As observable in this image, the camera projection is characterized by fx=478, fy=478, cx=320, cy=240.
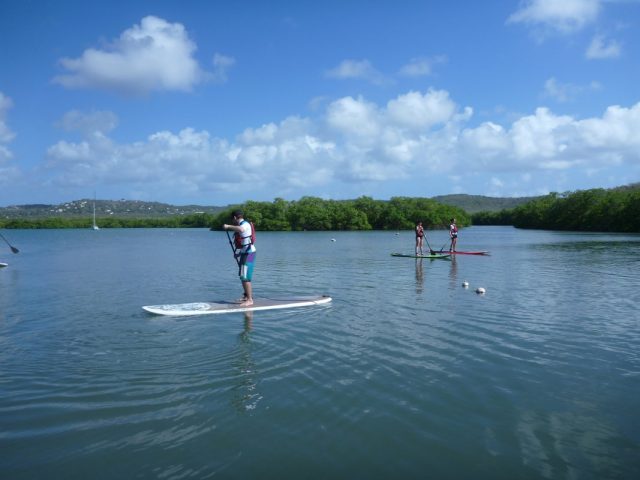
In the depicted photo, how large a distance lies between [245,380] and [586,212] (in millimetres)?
118074

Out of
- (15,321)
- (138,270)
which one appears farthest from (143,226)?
(15,321)

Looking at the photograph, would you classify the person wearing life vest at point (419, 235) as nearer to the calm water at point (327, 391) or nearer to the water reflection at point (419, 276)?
the water reflection at point (419, 276)

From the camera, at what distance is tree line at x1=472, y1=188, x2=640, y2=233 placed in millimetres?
93581

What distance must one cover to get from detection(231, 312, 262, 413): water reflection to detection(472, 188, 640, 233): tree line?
100m

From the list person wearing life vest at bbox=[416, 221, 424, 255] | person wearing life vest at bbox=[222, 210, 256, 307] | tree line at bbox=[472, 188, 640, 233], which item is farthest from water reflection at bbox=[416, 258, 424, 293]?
tree line at bbox=[472, 188, 640, 233]

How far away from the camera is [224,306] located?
43.7ft

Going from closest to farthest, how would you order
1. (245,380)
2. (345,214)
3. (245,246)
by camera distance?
(245,380)
(245,246)
(345,214)

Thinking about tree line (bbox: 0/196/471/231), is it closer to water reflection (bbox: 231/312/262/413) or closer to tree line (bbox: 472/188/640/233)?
tree line (bbox: 472/188/640/233)

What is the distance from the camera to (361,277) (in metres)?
21.9

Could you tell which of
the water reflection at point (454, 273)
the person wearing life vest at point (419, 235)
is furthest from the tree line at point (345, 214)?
the water reflection at point (454, 273)

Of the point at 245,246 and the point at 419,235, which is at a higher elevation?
the point at 245,246

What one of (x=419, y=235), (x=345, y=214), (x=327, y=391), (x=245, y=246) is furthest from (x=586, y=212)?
(x=327, y=391)

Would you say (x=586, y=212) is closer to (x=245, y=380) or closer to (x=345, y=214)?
(x=345, y=214)

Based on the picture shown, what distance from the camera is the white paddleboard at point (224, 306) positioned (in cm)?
1275
